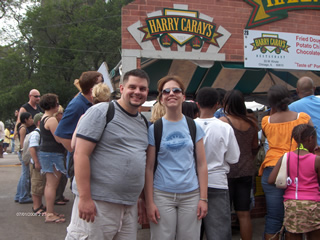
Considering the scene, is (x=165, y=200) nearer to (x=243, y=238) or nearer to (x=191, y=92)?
(x=243, y=238)

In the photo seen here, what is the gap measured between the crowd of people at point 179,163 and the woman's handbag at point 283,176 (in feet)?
0.17

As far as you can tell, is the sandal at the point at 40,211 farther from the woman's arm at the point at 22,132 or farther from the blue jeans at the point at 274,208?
the blue jeans at the point at 274,208

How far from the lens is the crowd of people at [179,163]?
2414 mm

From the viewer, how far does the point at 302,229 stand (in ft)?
10.4

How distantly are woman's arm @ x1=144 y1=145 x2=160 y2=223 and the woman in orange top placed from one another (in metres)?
1.59

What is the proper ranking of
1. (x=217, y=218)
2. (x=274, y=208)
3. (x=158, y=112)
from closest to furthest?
(x=217, y=218), (x=274, y=208), (x=158, y=112)

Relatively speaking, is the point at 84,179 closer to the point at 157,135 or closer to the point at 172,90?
the point at 157,135

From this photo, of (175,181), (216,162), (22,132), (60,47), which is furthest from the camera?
(60,47)

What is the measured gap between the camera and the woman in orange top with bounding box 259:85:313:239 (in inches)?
139

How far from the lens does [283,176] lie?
Result: 3277mm

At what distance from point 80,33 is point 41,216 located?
27.3 meters

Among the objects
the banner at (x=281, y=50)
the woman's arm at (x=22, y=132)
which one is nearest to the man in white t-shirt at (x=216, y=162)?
the banner at (x=281, y=50)

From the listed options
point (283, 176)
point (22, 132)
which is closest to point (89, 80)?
point (283, 176)

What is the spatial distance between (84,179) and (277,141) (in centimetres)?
235
